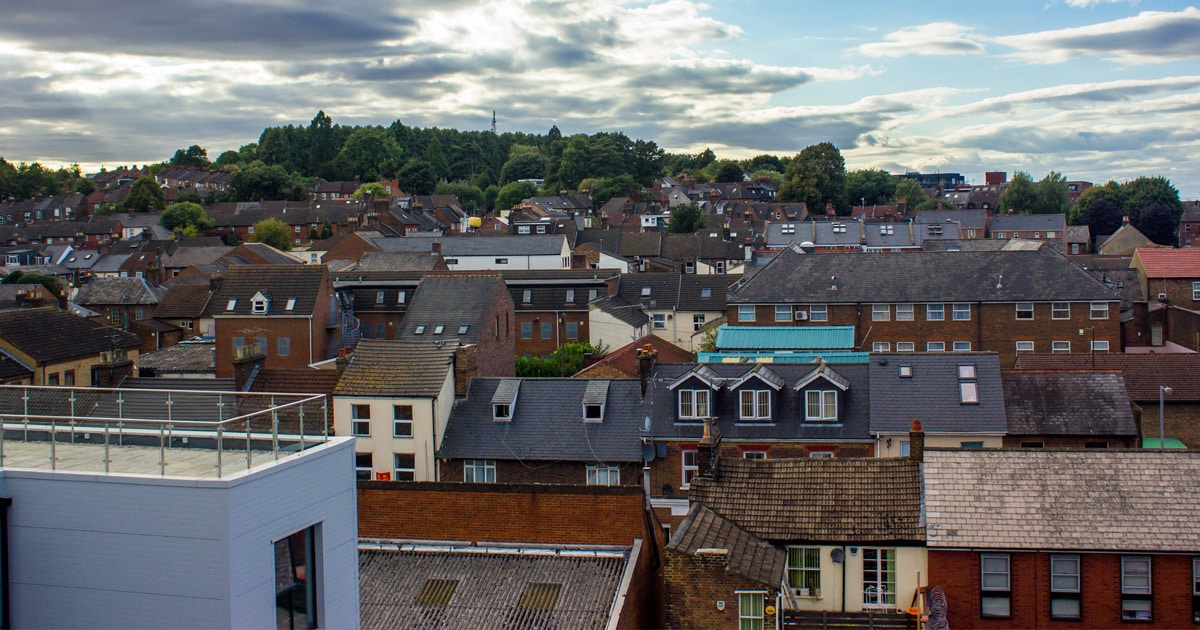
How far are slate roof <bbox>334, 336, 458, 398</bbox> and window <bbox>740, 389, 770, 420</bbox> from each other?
29.3 ft

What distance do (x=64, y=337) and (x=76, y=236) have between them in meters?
90.6

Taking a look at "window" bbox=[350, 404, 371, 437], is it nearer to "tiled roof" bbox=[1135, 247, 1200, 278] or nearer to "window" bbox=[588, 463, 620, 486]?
"window" bbox=[588, 463, 620, 486]

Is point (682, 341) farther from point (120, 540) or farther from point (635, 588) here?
point (120, 540)

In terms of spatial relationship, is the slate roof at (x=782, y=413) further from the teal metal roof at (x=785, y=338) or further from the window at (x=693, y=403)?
the teal metal roof at (x=785, y=338)

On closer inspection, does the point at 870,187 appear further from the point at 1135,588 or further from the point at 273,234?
the point at 1135,588

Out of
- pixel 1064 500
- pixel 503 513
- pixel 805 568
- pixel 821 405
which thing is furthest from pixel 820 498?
pixel 821 405

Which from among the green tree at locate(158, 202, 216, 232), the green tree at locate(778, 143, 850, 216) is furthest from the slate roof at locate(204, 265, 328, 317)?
the green tree at locate(778, 143, 850, 216)

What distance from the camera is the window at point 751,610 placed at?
18.0 metres

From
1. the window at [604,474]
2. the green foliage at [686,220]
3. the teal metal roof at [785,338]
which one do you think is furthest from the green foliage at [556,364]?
the green foliage at [686,220]

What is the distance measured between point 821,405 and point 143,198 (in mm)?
130366

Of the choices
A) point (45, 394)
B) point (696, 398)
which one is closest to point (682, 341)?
point (696, 398)

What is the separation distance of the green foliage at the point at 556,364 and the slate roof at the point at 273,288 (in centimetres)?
1054

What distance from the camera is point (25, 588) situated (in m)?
11.8

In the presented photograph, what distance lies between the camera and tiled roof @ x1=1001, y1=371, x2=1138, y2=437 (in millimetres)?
29750
